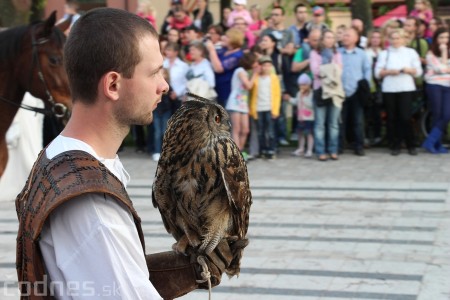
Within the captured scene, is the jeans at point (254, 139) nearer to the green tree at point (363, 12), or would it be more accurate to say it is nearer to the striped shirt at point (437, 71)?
the striped shirt at point (437, 71)

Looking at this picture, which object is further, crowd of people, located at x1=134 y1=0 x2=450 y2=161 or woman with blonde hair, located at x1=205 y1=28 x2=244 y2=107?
woman with blonde hair, located at x1=205 y1=28 x2=244 y2=107

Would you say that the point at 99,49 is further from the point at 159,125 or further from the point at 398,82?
the point at 159,125

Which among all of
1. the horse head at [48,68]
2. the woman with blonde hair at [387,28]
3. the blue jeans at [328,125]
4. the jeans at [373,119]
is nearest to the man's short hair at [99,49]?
the horse head at [48,68]

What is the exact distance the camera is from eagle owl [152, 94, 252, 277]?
7.83 feet

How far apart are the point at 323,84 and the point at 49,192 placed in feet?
35.5

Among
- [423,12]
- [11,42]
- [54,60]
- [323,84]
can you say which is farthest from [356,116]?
[11,42]

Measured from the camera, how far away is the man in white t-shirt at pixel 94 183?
6.13 ft

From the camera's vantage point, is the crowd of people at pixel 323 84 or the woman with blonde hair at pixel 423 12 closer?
the crowd of people at pixel 323 84

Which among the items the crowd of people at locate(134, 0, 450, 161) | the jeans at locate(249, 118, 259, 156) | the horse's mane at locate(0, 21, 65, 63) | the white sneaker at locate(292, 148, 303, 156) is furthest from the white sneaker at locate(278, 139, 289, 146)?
the horse's mane at locate(0, 21, 65, 63)

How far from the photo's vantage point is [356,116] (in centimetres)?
1308

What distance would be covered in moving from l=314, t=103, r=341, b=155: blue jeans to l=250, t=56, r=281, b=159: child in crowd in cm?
65

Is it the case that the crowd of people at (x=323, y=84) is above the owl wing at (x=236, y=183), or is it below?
below

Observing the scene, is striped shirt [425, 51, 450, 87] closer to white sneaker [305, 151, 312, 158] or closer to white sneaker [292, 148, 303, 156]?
white sneaker [305, 151, 312, 158]

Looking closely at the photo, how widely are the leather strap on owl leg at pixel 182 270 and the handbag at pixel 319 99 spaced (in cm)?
1026
